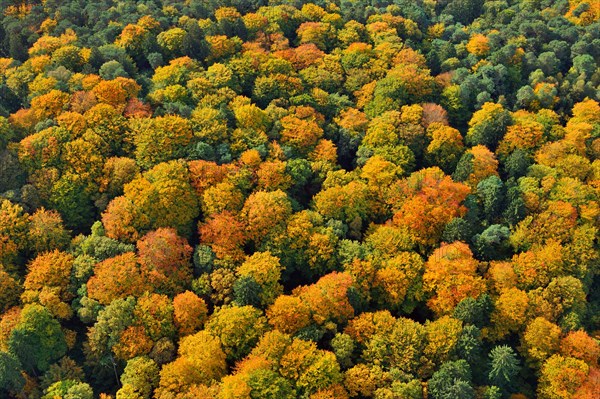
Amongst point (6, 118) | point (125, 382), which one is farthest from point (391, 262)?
point (6, 118)

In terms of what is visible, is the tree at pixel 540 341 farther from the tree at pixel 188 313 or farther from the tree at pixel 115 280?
the tree at pixel 115 280

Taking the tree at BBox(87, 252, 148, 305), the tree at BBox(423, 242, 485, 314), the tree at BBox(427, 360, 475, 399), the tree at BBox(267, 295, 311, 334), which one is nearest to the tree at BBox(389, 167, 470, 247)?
the tree at BBox(423, 242, 485, 314)

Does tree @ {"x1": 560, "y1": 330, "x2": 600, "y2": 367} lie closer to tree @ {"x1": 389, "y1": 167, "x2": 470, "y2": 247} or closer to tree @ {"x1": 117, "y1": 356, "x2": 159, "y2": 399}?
tree @ {"x1": 389, "y1": 167, "x2": 470, "y2": 247}

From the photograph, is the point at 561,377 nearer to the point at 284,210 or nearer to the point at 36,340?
the point at 284,210

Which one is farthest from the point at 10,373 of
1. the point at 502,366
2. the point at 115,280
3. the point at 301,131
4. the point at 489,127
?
the point at 489,127

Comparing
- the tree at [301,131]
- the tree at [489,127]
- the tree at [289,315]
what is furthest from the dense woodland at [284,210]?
the tree at [301,131]

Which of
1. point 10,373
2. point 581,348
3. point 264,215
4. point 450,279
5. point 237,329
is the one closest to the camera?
point 10,373
